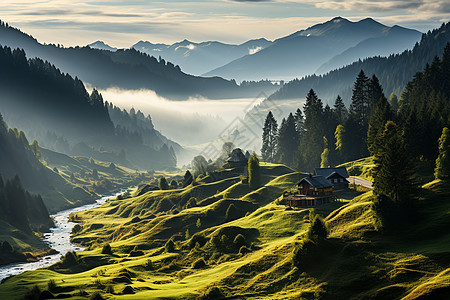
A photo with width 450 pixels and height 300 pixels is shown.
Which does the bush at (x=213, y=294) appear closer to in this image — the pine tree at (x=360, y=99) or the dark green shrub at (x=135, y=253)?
the dark green shrub at (x=135, y=253)

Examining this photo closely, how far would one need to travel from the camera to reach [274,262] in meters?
85.2

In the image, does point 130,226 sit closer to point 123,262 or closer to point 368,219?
point 123,262

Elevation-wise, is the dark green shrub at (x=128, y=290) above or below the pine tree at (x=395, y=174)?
below

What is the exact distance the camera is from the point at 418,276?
66.1 meters

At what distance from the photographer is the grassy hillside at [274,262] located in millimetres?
69000

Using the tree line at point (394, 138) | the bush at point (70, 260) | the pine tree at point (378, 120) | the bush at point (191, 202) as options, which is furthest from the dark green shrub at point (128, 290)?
the pine tree at point (378, 120)

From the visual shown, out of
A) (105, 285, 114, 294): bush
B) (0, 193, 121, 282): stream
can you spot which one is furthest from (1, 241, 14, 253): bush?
(105, 285, 114, 294): bush

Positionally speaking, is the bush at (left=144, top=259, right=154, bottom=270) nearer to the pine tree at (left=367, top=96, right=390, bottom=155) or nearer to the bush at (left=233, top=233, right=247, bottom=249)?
the bush at (left=233, top=233, right=247, bottom=249)

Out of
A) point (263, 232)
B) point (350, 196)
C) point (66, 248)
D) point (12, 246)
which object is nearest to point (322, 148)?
point (350, 196)

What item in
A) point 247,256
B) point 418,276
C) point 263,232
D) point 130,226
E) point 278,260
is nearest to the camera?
point 418,276

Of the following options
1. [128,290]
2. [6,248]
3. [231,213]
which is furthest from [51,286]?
[6,248]

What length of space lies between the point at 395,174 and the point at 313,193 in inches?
1414

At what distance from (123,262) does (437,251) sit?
234 ft

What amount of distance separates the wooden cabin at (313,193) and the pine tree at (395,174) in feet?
98.2
